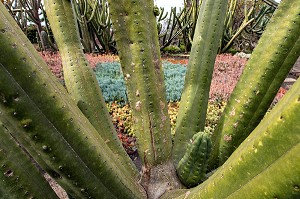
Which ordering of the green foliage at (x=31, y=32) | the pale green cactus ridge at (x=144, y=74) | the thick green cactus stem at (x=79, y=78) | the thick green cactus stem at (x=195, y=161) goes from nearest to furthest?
the thick green cactus stem at (x=195, y=161)
the pale green cactus ridge at (x=144, y=74)
the thick green cactus stem at (x=79, y=78)
the green foliage at (x=31, y=32)

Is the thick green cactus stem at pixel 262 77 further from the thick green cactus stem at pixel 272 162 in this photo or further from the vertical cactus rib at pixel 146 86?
the thick green cactus stem at pixel 272 162

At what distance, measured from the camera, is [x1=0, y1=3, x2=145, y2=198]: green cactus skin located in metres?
0.80

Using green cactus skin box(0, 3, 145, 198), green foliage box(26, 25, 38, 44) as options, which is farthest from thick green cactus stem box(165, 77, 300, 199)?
green foliage box(26, 25, 38, 44)

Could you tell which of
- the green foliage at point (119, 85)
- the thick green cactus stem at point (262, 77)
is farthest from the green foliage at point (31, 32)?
the thick green cactus stem at point (262, 77)

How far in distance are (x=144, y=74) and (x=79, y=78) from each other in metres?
0.42

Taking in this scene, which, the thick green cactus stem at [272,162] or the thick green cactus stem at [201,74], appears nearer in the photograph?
the thick green cactus stem at [272,162]

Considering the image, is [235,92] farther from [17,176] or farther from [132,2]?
[17,176]

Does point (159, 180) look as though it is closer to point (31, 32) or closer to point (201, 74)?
point (201, 74)

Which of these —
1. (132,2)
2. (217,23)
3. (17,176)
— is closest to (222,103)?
(217,23)

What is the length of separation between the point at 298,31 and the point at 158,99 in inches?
27.7

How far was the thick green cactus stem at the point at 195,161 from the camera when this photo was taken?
1.26 meters

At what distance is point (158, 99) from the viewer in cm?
148

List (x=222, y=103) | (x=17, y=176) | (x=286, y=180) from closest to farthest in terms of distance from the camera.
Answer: (x=286, y=180) < (x=17, y=176) < (x=222, y=103)

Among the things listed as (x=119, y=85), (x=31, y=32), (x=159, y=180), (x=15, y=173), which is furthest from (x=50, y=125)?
(x=31, y=32)
